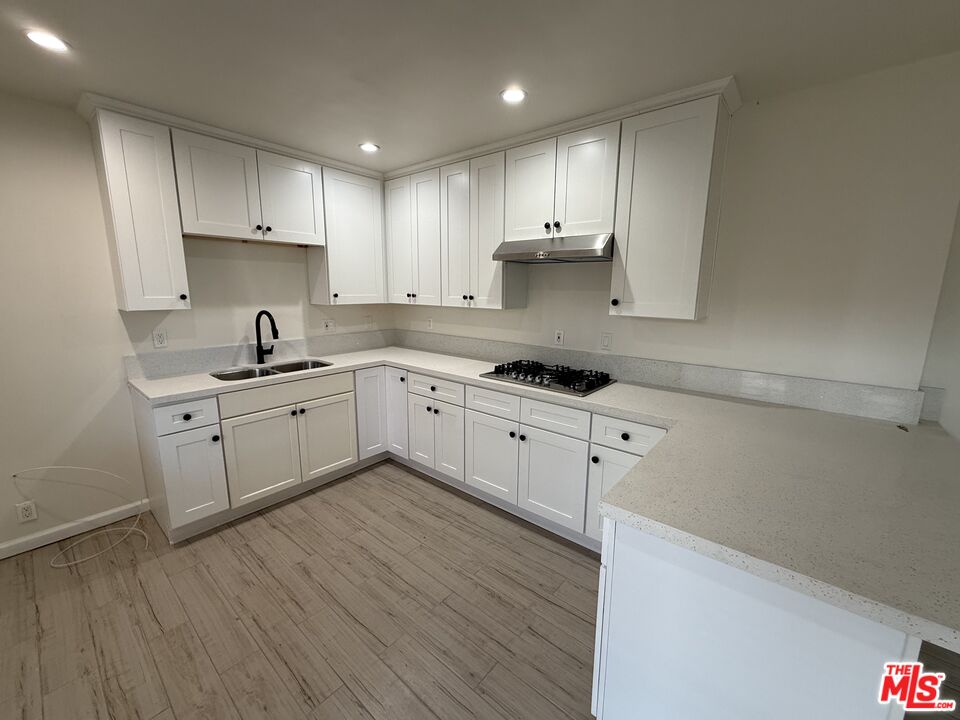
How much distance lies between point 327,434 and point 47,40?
2346 millimetres

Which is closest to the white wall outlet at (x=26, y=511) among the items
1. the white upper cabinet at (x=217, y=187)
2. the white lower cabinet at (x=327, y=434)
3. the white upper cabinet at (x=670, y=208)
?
the white lower cabinet at (x=327, y=434)

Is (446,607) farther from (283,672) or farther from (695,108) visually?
(695,108)

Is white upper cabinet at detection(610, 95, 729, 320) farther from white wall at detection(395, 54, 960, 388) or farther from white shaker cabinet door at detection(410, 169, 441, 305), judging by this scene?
white shaker cabinet door at detection(410, 169, 441, 305)

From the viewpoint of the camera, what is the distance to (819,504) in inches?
41.9

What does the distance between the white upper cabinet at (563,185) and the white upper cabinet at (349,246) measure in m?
1.33

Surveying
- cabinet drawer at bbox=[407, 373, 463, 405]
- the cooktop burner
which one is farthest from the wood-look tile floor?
the cooktop burner

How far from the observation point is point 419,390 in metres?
2.99

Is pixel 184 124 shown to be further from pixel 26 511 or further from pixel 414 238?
pixel 26 511

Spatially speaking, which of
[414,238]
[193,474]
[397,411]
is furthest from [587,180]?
[193,474]

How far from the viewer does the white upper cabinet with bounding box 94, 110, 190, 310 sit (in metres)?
2.11

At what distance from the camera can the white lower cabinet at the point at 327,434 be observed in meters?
2.80

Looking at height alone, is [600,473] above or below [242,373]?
below

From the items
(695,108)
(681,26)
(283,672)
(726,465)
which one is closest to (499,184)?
(695,108)

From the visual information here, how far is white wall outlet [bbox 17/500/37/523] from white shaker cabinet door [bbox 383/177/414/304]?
2.57 metres
